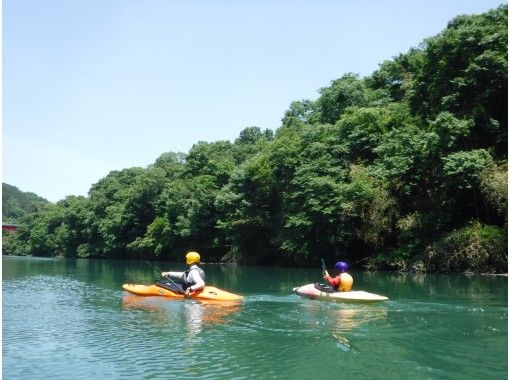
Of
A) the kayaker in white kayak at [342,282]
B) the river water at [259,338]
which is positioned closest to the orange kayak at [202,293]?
the river water at [259,338]

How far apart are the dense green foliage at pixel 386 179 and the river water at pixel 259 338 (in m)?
8.83

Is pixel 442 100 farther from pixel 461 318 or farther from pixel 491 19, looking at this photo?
pixel 461 318

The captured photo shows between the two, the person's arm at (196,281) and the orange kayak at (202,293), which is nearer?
the orange kayak at (202,293)

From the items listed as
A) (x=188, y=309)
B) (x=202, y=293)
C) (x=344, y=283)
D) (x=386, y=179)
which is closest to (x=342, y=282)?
(x=344, y=283)

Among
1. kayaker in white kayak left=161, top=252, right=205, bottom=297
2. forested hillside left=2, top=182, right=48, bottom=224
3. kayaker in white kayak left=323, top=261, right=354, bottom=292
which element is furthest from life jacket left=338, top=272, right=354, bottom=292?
forested hillside left=2, top=182, right=48, bottom=224

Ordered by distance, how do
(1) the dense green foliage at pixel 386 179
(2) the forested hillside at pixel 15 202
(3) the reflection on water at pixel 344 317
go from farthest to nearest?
1. (2) the forested hillside at pixel 15 202
2. (1) the dense green foliage at pixel 386 179
3. (3) the reflection on water at pixel 344 317

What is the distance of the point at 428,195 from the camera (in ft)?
86.7

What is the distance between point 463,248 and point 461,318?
1303 cm

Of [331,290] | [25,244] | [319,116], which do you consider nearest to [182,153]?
[319,116]

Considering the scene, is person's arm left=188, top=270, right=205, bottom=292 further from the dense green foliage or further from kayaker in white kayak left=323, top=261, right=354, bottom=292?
the dense green foliage

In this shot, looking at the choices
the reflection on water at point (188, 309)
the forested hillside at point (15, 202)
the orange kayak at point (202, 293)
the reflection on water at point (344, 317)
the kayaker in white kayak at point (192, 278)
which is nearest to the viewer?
the reflection on water at point (344, 317)

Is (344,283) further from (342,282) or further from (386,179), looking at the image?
(386,179)

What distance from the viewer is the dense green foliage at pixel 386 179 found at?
22.4 m

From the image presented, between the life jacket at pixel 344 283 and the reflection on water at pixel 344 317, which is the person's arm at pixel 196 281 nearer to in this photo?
the reflection on water at pixel 344 317
